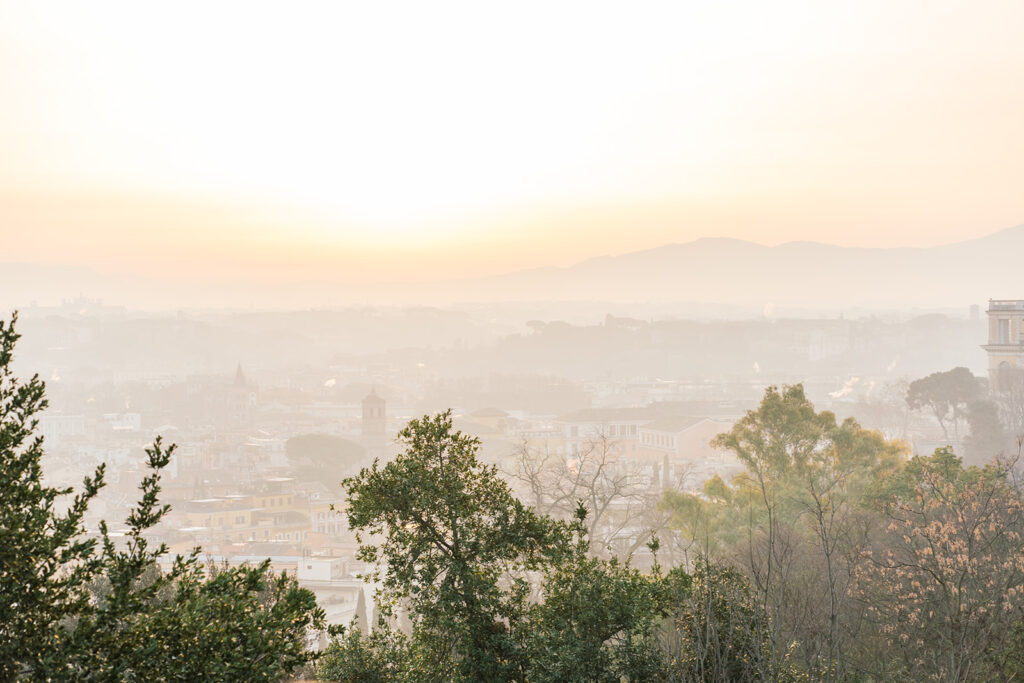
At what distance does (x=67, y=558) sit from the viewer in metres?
4.62

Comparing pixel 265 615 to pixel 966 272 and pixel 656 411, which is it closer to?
pixel 656 411

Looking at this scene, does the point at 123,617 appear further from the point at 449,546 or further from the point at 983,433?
the point at 983,433

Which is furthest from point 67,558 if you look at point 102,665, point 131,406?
point 131,406

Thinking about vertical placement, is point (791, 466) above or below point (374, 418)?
above

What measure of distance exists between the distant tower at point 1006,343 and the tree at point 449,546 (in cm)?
3789

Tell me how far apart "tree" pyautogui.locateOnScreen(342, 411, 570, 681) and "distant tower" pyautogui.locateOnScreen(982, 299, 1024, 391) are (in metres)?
37.9

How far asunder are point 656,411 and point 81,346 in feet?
276

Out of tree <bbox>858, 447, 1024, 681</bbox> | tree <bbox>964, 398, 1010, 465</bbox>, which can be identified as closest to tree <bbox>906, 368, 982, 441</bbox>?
tree <bbox>964, 398, 1010, 465</bbox>

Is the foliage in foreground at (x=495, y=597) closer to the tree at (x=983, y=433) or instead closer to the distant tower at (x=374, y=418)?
the tree at (x=983, y=433)

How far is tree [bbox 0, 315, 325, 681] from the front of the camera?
4309 mm

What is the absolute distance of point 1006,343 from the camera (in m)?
42.2

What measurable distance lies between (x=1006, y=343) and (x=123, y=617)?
144ft

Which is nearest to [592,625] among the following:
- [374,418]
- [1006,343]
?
[1006,343]

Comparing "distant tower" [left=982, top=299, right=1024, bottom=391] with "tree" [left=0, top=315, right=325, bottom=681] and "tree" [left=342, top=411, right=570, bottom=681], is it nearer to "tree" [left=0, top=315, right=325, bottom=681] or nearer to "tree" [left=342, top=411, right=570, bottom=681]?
"tree" [left=342, top=411, right=570, bottom=681]
